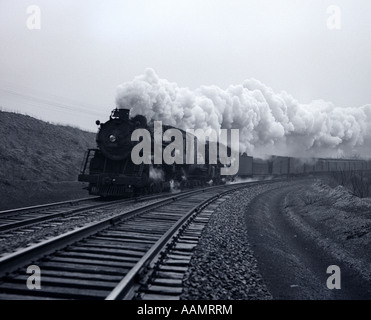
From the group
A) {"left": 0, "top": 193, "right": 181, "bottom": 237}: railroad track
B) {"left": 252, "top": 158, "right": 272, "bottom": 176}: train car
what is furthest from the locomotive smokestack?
{"left": 252, "top": 158, "right": 272, "bottom": 176}: train car

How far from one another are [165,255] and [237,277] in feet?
3.93

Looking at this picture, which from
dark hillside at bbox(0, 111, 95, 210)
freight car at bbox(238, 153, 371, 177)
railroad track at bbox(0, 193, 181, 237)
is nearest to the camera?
railroad track at bbox(0, 193, 181, 237)

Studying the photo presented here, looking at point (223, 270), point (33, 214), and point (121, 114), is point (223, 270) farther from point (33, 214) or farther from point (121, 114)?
point (121, 114)

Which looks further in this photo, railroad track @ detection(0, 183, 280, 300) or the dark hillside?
the dark hillside

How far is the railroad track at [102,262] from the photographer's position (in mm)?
3910

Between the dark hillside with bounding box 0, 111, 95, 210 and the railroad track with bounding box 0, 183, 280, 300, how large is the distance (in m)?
6.26

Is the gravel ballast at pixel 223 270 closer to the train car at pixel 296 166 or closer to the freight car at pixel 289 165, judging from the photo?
the freight car at pixel 289 165

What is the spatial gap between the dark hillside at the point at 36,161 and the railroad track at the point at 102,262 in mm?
6263

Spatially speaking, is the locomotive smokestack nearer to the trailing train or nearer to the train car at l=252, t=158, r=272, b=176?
the trailing train

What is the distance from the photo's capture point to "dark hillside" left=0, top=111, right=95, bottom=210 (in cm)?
1446

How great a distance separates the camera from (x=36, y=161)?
69.9ft

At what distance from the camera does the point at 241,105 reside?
1059 inches
